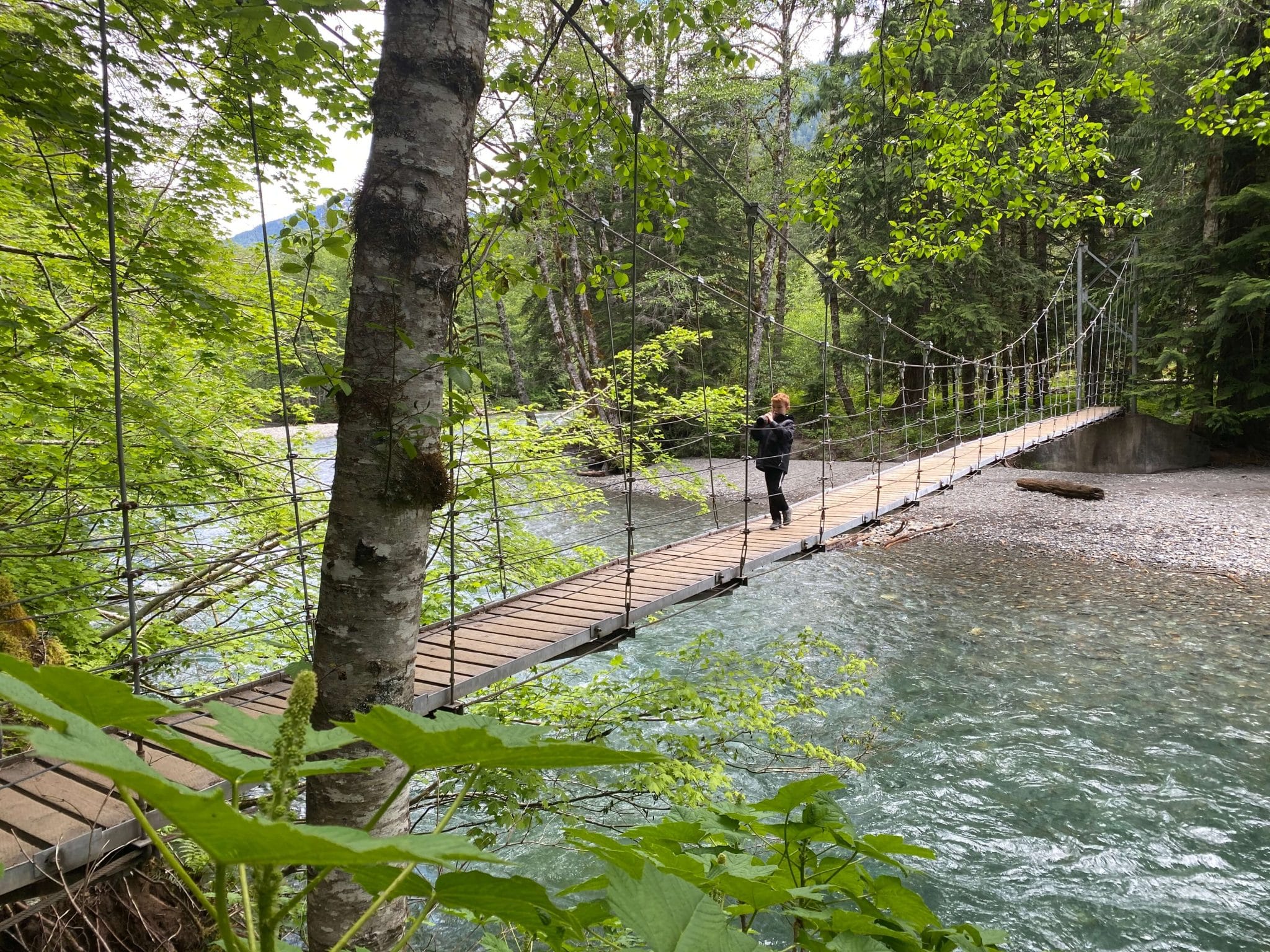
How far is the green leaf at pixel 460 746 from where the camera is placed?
0.31m

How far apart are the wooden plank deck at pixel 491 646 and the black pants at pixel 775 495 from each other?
0.10 metres

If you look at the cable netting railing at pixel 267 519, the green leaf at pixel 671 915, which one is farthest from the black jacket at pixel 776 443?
the green leaf at pixel 671 915

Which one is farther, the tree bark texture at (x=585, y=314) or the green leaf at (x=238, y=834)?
the tree bark texture at (x=585, y=314)

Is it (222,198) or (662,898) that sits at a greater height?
(222,198)

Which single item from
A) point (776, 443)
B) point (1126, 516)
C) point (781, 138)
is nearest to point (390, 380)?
point (776, 443)

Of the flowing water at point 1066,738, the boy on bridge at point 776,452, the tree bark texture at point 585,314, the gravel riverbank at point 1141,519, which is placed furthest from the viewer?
the tree bark texture at point 585,314

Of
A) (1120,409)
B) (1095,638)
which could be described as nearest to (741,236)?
(1120,409)

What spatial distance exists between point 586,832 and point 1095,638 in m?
5.65

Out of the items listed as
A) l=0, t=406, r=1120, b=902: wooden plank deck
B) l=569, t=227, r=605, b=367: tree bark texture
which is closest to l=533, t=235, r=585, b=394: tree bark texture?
l=569, t=227, r=605, b=367: tree bark texture

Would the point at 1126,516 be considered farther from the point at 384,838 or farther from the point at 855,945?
the point at 384,838

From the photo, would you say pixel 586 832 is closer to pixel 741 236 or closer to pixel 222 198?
pixel 222 198

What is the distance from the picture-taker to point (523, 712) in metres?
2.56

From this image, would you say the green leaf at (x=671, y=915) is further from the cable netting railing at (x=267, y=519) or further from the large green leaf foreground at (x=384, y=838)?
the cable netting railing at (x=267, y=519)

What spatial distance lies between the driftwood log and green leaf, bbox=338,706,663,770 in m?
10.5
